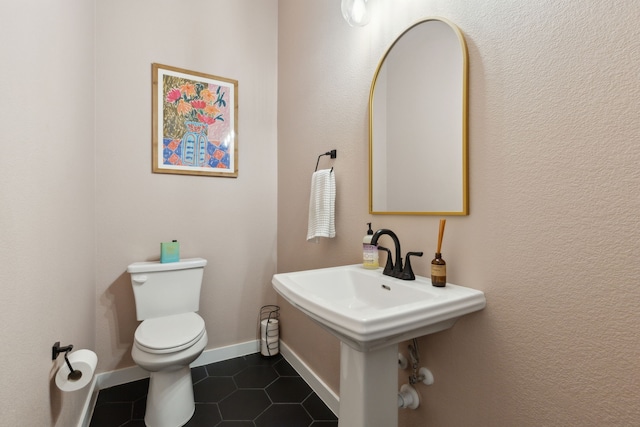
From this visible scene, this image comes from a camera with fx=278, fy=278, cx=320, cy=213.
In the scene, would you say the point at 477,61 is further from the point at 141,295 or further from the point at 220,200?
the point at 141,295

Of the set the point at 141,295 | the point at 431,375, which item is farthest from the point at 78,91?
the point at 431,375

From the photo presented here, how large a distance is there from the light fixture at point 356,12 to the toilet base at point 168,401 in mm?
1947

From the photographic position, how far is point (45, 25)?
0.97 meters

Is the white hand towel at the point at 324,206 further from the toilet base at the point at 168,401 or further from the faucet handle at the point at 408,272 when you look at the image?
the toilet base at the point at 168,401

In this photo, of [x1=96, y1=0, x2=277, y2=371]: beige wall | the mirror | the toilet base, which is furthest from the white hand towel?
the toilet base

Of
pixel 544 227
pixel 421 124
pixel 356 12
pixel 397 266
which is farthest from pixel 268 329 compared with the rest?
pixel 356 12

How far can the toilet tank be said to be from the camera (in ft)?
5.62

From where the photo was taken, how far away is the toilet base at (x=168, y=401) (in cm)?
142

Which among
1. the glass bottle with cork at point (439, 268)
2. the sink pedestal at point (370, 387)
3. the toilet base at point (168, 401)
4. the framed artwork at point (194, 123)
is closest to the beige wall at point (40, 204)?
the toilet base at point (168, 401)

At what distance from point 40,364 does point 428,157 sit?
4.98 feet

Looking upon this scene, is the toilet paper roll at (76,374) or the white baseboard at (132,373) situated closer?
the toilet paper roll at (76,374)

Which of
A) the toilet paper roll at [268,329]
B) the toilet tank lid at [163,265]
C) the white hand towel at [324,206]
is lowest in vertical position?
the toilet paper roll at [268,329]

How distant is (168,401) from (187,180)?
1.35m

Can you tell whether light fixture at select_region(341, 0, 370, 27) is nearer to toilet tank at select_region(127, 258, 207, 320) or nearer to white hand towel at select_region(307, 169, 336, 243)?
white hand towel at select_region(307, 169, 336, 243)
